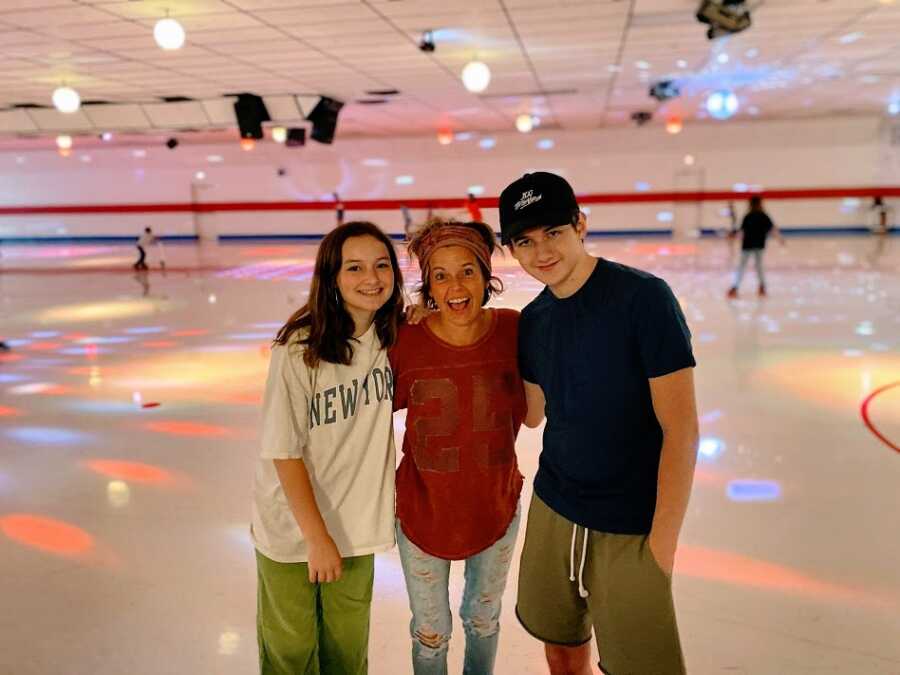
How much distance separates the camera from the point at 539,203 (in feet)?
4.00

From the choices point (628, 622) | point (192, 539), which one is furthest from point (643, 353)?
point (192, 539)

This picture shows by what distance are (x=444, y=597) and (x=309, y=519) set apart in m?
0.36

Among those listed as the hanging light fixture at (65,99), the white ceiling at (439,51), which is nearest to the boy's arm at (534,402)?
the white ceiling at (439,51)

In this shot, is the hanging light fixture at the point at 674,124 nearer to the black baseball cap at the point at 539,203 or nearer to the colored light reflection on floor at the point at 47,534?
the colored light reflection on floor at the point at 47,534

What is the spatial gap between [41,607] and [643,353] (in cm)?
202

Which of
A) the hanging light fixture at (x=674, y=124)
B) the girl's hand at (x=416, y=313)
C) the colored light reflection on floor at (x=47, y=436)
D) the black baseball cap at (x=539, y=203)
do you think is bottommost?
the colored light reflection on floor at (x=47, y=436)

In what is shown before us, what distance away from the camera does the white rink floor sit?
1858 millimetres

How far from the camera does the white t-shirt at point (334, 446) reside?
4.24ft

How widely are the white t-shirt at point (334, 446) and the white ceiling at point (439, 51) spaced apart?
4.17 metres

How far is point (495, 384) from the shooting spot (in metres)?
1.38

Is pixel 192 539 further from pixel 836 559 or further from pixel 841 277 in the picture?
pixel 841 277

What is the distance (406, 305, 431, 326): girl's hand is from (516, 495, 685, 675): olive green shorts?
1.52 ft

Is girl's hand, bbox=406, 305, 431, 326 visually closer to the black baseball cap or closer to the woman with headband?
the woman with headband

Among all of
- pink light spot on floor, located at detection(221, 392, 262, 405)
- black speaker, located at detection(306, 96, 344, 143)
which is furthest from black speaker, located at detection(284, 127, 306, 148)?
pink light spot on floor, located at detection(221, 392, 262, 405)
